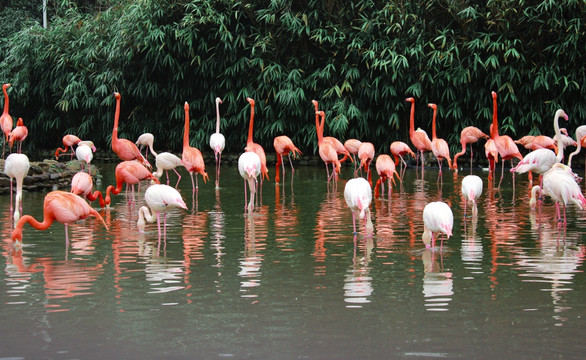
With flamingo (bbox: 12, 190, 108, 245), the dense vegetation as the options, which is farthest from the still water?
the dense vegetation

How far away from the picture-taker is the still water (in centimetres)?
352

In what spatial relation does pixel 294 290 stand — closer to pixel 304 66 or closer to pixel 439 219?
pixel 439 219

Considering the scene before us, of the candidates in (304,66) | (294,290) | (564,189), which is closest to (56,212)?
(294,290)

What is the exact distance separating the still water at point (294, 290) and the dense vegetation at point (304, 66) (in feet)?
20.3

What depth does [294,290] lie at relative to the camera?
4469 mm

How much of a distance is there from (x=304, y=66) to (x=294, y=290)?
10.3m

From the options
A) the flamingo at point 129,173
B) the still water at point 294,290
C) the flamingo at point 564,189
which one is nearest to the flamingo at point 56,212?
the still water at point 294,290

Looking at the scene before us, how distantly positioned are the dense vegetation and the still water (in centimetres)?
619

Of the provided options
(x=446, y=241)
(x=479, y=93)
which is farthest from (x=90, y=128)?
(x=446, y=241)

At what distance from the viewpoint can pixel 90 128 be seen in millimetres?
15883

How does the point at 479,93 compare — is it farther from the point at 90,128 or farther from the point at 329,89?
the point at 90,128

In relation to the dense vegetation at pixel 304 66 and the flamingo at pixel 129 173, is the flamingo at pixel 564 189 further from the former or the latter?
the dense vegetation at pixel 304 66

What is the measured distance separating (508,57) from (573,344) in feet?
33.6

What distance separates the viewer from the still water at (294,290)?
3.52m
